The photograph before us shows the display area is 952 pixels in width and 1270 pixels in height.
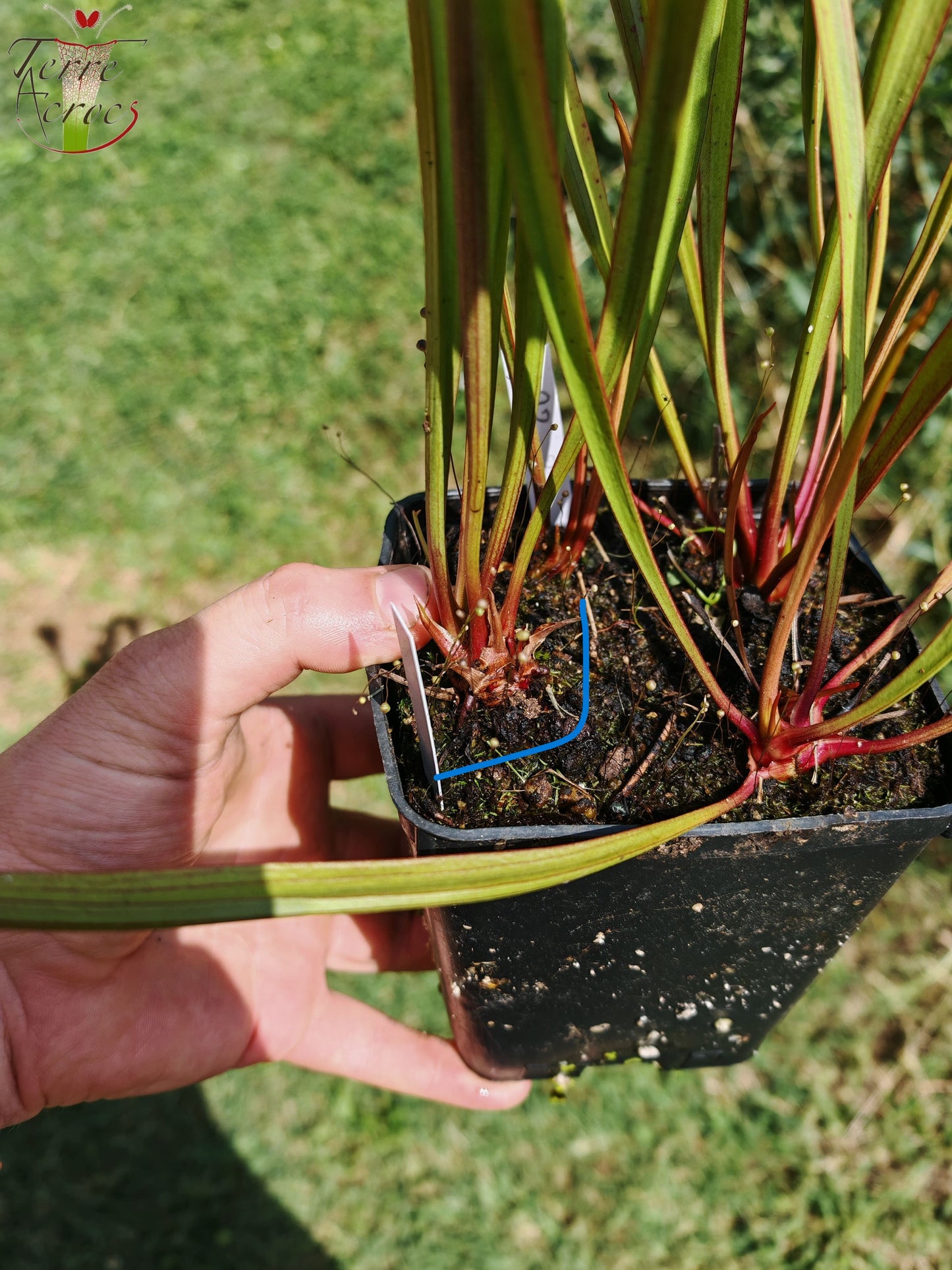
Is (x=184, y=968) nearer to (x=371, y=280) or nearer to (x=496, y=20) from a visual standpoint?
(x=496, y=20)

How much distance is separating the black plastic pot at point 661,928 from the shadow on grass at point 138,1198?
68cm

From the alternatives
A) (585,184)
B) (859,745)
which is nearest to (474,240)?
(585,184)

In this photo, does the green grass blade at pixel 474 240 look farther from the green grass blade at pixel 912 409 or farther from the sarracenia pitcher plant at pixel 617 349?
the green grass blade at pixel 912 409

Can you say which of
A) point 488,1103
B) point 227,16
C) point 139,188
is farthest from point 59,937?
point 227,16

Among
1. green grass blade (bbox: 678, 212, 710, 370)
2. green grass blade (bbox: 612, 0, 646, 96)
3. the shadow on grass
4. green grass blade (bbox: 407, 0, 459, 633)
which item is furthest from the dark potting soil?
the shadow on grass

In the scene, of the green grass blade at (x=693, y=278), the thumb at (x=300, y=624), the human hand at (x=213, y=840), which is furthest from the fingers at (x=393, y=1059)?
the green grass blade at (x=693, y=278)

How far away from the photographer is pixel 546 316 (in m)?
0.43

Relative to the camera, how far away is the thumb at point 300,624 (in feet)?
2.34

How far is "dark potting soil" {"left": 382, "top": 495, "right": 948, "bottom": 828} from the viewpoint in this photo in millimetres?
640

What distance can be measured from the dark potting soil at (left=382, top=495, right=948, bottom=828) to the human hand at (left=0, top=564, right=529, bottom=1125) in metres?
0.10

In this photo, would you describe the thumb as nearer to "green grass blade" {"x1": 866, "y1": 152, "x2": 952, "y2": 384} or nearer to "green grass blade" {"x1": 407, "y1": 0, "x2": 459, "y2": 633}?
"green grass blade" {"x1": 407, "y1": 0, "x2": 459, "y2": 633}

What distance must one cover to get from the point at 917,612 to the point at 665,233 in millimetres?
339

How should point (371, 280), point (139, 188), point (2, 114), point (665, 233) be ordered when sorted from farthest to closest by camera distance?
1. point (2, 114)
2. point (139, 188)
3. point (371, 280)
4. point (665, 233)

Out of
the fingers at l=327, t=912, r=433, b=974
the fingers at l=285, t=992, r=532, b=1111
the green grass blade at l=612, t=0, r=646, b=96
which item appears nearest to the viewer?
the green grass blade at l=612, t=0, r=646, b=96
